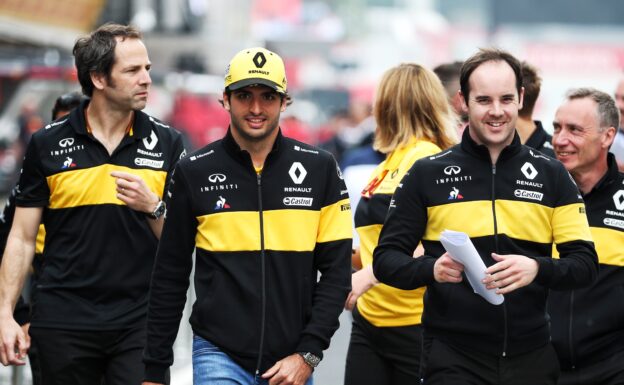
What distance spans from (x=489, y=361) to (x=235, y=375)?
102 centimetres

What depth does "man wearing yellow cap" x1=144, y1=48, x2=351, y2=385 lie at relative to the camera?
561 cm

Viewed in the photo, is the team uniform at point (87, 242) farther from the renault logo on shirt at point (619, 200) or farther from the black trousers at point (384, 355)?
the renault logo on shirt at point (619, 200)

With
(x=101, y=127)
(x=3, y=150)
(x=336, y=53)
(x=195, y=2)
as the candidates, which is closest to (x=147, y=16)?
(x=195, y=2)

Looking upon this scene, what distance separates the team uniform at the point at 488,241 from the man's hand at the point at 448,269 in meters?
0.08

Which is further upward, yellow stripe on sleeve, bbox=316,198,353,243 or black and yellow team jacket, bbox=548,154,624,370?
yellow stripe on sleeve, bbox=316,198,353,243

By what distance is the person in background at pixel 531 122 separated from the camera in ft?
24.2

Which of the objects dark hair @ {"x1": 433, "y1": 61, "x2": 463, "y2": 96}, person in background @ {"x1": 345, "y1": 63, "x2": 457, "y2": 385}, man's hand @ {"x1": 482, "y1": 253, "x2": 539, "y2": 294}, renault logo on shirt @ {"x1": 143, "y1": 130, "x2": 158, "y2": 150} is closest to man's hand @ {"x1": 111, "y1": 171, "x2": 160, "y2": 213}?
renault logo on shirt @ {"x1": 143, "y1": 130, "x2": 158, "y2": 150}

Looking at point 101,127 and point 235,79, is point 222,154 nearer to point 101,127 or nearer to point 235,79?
point 235,79

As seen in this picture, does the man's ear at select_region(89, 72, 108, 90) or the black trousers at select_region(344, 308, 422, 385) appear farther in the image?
the man's ear at select_region(89, 72, 108, 90)

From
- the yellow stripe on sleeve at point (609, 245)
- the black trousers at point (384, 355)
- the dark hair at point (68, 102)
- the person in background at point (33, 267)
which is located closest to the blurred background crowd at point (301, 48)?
the yellow stripe on sleeve at point (609, 245)

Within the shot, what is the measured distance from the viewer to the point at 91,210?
6641mm

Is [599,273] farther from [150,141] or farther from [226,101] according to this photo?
[150,141]

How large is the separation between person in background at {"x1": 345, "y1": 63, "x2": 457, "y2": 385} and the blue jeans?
1148 millimetres

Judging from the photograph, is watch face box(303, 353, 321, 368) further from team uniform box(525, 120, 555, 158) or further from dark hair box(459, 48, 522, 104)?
team uniform box(525, 120, 555, 158)
